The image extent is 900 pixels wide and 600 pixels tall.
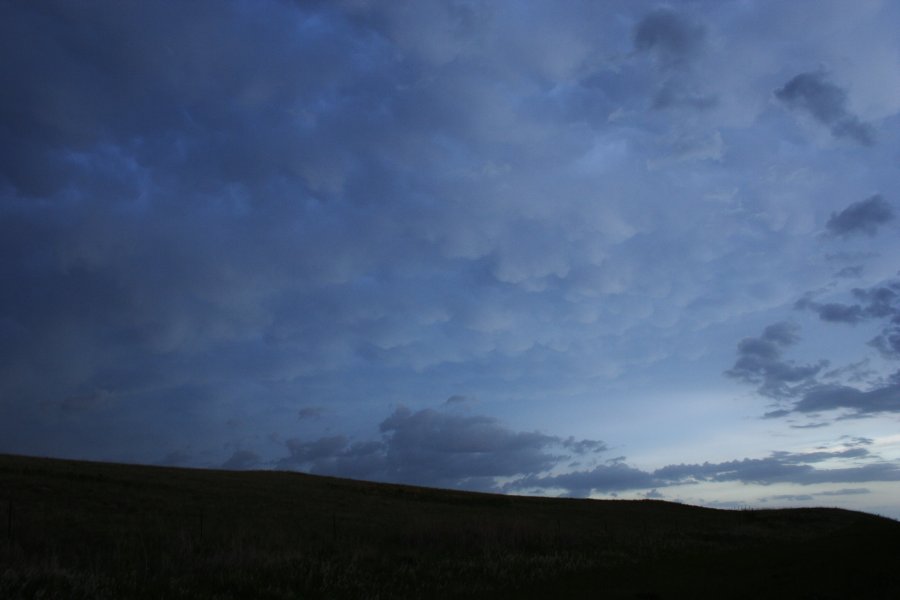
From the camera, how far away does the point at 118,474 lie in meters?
50.8

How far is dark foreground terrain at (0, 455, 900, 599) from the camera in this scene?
637 inches

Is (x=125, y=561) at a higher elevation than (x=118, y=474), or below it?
below

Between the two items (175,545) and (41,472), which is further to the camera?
(41,472)

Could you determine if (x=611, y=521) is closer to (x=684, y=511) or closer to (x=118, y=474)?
(x=684, y=511)

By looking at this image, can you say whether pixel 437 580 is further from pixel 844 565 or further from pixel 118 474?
pixel 118 474

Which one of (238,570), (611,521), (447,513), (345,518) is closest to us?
(238,570)

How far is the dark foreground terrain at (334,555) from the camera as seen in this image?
16.2 meters

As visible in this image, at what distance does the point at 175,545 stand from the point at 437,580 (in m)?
8.70

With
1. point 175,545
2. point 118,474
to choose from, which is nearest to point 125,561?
point 175,545

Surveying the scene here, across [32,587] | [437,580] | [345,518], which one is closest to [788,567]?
[437,580]

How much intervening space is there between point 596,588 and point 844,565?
27.8ft

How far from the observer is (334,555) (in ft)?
71.9

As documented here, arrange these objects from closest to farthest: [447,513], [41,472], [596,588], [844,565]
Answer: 1. [596,588]
2. [844,565]
3. [41,472]
4. [447,513]

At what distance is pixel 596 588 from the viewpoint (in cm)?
1878
